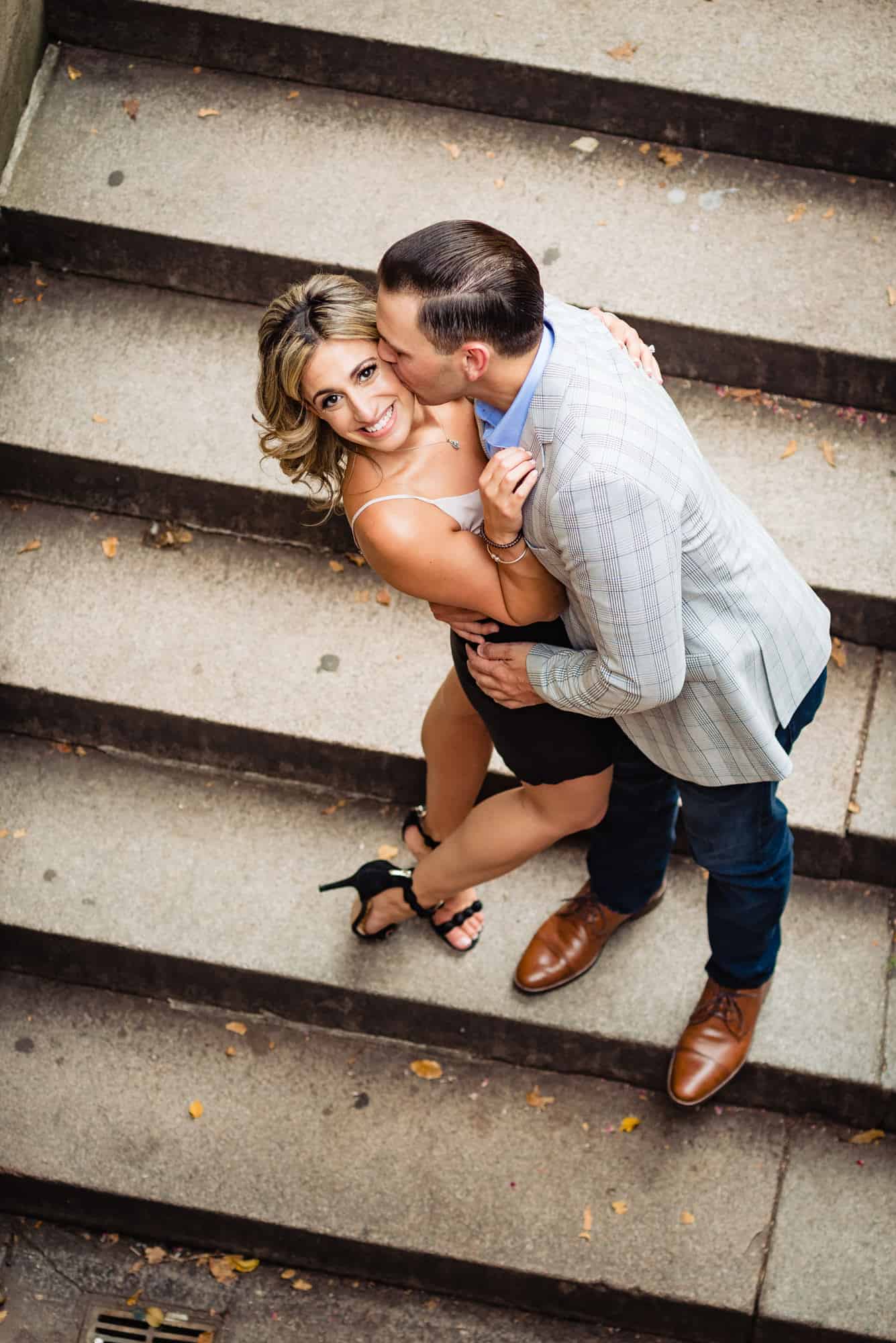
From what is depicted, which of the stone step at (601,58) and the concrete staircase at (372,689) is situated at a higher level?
the stone step at (601,58)

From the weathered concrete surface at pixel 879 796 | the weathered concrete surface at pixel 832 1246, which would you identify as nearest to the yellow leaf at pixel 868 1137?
the weathered concrete surface at pixel 832 1246

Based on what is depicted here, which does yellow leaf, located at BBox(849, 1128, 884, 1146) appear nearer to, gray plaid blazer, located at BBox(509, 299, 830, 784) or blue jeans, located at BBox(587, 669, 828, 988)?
blue jeans, located at BBox(587, 669, 828, 988)

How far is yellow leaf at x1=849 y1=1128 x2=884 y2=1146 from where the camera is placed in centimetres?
330

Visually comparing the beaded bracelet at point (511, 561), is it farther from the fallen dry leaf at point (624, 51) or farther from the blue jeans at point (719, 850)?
the fallen dry leaf at point (624, 51)

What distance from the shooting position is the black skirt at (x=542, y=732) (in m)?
2.54

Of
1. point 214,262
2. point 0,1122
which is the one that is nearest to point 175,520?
point 214,262

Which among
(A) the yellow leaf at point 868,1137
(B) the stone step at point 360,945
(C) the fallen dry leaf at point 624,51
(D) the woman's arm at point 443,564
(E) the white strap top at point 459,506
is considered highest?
(C) the fallen dry leaf at point 624,51

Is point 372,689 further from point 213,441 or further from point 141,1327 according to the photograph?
point 141,1327

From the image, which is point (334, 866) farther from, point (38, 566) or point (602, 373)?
point (602, 373)

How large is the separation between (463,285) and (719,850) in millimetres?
1474

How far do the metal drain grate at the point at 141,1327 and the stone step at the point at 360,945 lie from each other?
872mm

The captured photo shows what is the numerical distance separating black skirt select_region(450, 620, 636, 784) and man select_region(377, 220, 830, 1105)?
0.05 metres

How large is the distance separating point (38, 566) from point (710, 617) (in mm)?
2332

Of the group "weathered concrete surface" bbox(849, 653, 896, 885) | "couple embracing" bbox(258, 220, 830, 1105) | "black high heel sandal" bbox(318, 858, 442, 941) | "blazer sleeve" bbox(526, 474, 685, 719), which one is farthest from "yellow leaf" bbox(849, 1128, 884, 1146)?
"blazer sleeve" bbox(526, 474, 685, 719)
